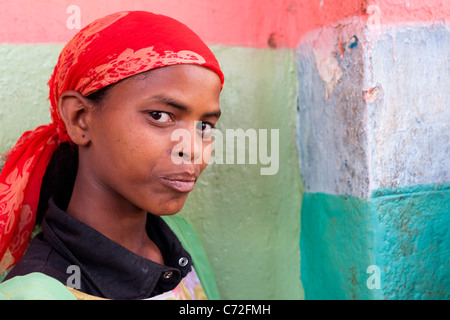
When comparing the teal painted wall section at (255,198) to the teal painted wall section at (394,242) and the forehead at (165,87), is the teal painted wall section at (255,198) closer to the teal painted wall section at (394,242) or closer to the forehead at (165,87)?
the teal painted wall section at (394,242)

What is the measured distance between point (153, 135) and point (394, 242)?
0.72 m

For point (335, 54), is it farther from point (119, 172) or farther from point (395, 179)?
point (119, 172)

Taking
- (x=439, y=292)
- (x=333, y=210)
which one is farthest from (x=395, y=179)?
(x=439, y=292)

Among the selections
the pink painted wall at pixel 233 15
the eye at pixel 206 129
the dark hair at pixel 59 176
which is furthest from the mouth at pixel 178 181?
the pink painted wall at pixel 233 15

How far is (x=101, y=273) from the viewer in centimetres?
109

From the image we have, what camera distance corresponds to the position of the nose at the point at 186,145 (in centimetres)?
106

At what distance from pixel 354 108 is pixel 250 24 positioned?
0.52 m

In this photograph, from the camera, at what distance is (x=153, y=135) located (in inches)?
40.9

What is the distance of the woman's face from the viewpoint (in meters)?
1.04

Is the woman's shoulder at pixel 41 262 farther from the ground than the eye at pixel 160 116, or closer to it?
closer to it

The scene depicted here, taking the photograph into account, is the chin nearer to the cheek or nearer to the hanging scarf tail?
the cheek

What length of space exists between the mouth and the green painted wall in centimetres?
49

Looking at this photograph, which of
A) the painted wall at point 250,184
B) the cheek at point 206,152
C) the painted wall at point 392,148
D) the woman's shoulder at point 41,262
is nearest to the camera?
the woman's shoulder at point 41,262

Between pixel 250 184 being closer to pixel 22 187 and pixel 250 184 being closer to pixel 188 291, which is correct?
pixel 188 291
